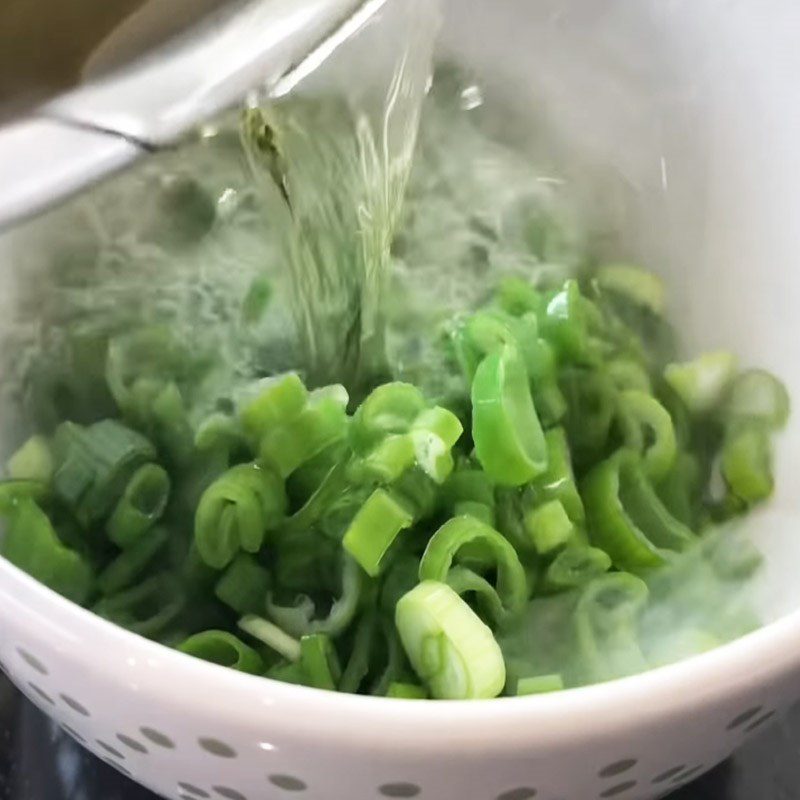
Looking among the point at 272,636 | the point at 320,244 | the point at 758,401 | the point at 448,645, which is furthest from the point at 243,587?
the point at 758,401

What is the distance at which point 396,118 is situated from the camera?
2.77 ft

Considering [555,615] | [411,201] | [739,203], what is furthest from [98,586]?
[739,203]

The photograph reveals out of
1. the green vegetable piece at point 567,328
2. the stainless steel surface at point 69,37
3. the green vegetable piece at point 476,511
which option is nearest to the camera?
the stainless steel surface at point 69,37

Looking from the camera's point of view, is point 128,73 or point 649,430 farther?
point 649,430

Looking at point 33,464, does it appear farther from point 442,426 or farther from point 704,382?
point 704,382

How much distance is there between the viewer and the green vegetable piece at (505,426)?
0.66 meters

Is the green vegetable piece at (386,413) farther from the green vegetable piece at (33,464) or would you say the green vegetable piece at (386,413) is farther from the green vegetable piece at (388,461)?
the green vegetable piece at (33,464)

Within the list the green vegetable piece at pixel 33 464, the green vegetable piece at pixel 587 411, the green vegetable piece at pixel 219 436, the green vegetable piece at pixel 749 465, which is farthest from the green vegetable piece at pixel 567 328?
Result: the green vegetable piece at pixel 33 464

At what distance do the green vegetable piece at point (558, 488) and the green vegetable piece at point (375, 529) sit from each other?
9cm

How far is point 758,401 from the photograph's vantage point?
2.51 feet

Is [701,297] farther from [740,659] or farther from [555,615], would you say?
[740,659]

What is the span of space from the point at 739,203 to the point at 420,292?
0.23 metres

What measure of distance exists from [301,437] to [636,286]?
29 centimetres

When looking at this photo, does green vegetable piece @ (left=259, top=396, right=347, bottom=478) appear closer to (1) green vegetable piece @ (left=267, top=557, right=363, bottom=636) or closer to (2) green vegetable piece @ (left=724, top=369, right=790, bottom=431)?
(1) green vegetable piece @ (left=267, top=557, right=363, bottom=636)
